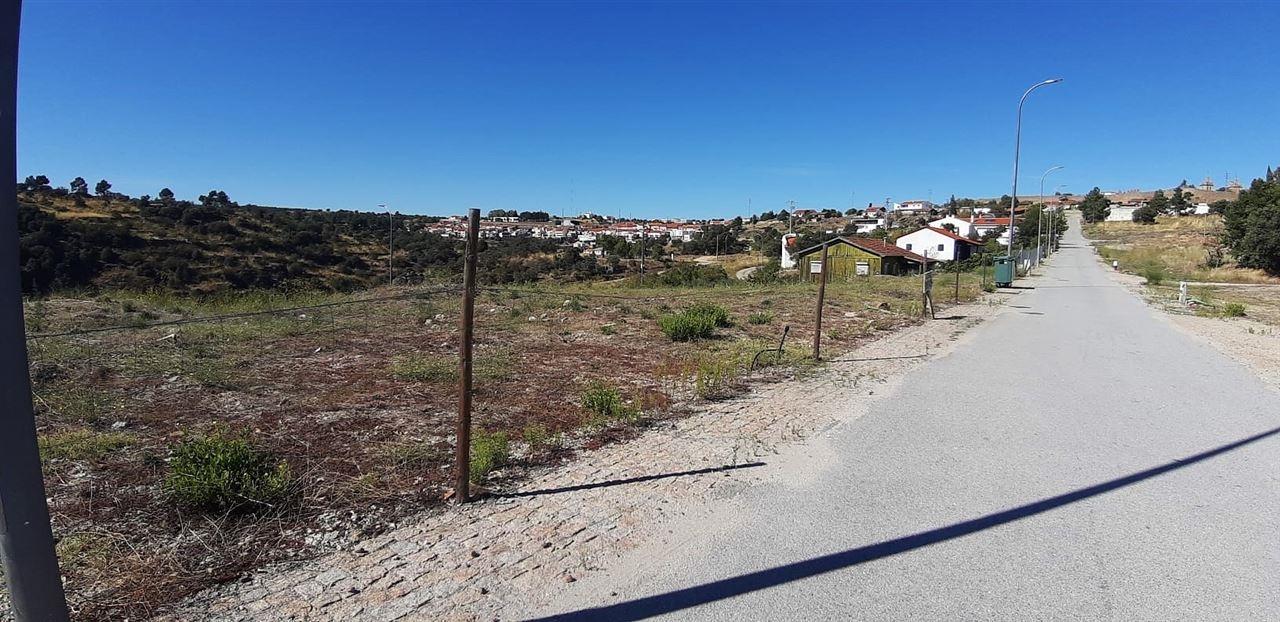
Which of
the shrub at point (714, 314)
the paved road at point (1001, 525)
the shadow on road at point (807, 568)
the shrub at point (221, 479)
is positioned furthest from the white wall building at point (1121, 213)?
the shrub at point (221, 479)

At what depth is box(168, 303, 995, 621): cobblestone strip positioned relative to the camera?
3.04m

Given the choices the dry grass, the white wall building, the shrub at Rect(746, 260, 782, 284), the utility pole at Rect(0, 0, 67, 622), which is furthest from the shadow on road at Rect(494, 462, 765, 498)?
the white wall building

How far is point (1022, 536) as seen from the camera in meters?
3.91

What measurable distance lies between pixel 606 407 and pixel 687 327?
17.7 feet

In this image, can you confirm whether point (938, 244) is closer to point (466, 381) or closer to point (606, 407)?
point (606, 407)

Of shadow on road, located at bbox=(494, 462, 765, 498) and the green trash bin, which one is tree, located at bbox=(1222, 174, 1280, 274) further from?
shadow on road, located at bbox=(494, 462, 765, 498)

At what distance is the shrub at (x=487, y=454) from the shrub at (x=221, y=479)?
121cm

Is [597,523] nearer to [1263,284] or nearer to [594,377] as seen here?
[594,377]

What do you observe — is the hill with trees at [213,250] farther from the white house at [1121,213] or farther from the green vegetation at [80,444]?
the white house at [1121,213]

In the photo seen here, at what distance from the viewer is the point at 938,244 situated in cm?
7206

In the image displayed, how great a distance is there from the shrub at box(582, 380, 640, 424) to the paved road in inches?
75.3

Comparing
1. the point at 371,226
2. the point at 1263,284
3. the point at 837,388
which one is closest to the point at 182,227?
the point at 371,226

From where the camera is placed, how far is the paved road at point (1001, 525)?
3.17m

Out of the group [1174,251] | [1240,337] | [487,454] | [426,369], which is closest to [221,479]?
[487,454]
